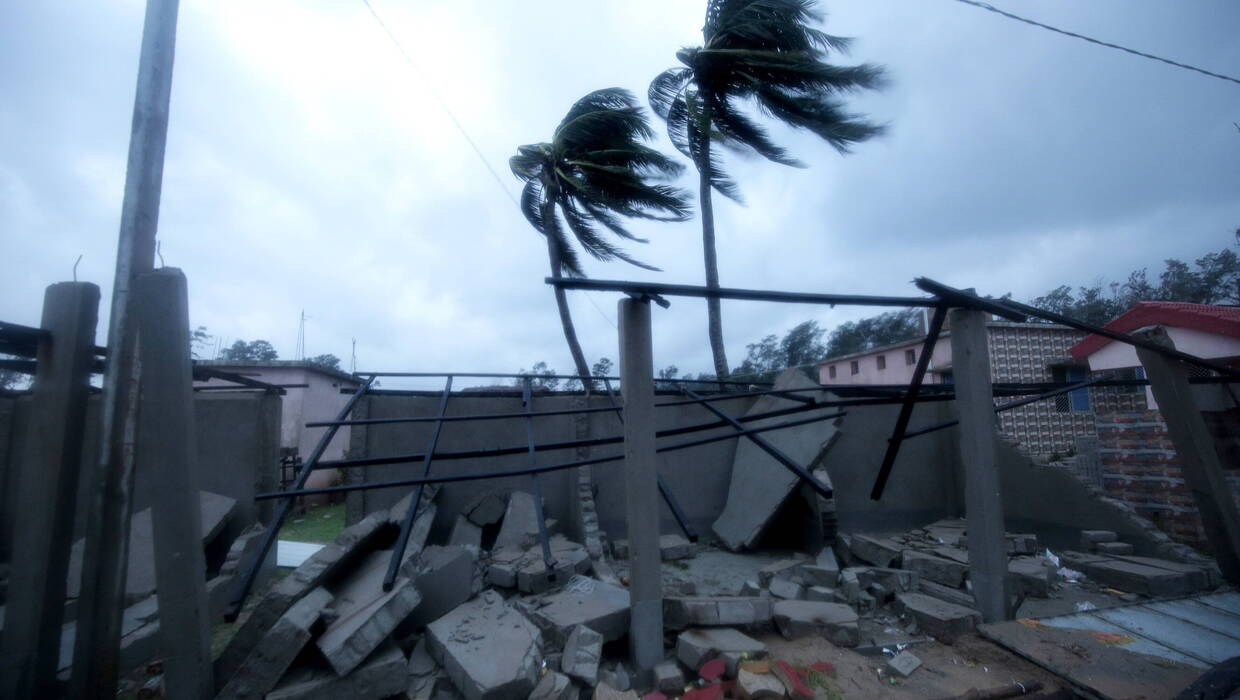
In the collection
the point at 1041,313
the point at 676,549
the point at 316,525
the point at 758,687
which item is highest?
the point at 1041,313

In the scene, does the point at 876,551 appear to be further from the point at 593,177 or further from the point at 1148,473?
the point at 593,177

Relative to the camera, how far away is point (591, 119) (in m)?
13.1

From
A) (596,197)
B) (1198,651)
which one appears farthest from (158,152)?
(596,197)

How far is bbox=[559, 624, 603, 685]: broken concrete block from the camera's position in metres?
3.55

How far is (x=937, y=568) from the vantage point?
661 centimetres

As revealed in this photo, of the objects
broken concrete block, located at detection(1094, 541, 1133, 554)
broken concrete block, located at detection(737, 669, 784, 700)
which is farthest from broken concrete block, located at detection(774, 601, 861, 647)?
broken concrete block, located at detection(1094, 541, 1133, 554)

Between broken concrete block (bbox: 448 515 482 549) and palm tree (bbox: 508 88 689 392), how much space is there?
5.42 meters

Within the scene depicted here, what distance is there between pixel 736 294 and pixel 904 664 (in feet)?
8.77

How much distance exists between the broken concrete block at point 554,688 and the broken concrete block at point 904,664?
208 centimetres

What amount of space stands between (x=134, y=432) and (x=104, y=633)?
3.86 ft

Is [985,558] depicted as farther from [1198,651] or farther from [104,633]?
[104,633]

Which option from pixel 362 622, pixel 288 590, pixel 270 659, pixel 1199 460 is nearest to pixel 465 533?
pixel 288 590

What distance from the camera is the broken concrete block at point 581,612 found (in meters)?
3.97

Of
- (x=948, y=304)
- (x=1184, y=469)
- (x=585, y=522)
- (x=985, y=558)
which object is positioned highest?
(x=948, y=304)
